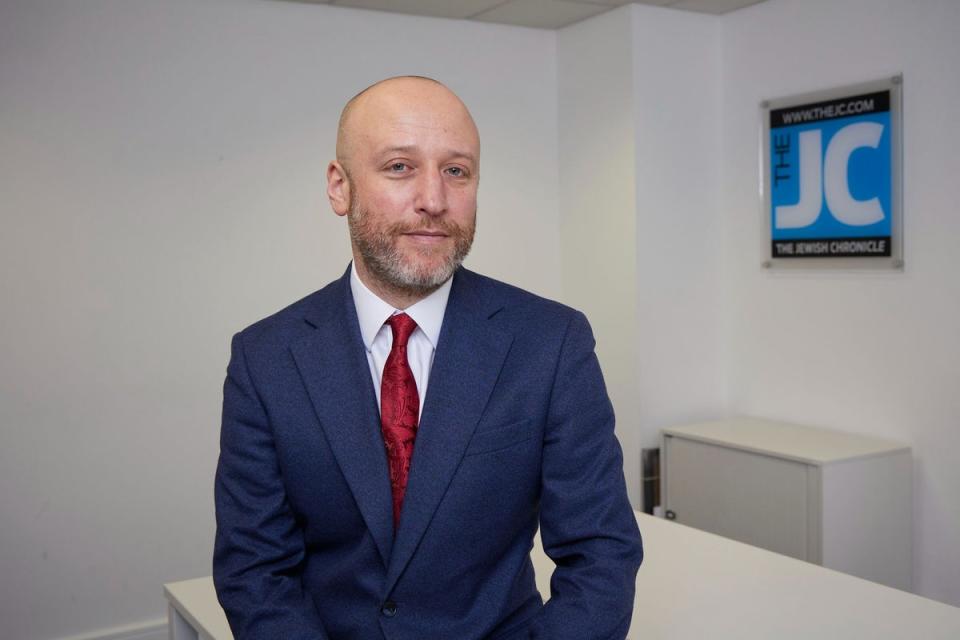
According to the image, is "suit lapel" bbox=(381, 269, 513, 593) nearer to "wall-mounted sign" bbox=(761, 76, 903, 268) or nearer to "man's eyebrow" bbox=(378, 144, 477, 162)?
"man's eyebrow" bbox=(378, 144, 477, 162)

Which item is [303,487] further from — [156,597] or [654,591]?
[156,597]

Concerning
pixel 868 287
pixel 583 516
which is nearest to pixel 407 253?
pixel 583 516

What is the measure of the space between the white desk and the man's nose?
2.71 feet

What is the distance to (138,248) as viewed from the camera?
376cm

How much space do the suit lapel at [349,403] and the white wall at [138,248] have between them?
7.54 feet

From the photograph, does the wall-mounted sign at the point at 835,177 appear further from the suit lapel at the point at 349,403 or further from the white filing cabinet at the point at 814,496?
the suit lapel at the point at 349,403

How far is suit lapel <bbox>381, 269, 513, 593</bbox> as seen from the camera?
153 centimetres

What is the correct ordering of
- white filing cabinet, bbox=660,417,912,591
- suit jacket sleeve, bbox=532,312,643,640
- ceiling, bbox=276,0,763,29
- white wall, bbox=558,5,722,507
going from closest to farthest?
suit jacket sleeve, bbox=532,312,643,640 < white filing cabinet, bbox=660,417,912,591 < ceiling, bbox=276,0,763,29 < white wall, bbox=558,5,722,507

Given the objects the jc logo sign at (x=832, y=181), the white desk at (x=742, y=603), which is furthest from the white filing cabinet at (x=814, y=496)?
the white desk at (x=742, y=603)

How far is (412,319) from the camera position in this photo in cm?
165

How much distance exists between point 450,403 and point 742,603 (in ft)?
2.38

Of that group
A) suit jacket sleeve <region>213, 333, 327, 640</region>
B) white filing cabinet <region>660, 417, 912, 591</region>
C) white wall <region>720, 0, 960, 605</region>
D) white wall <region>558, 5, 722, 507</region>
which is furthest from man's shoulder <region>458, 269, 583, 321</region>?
white wall <region>558, 5, 722, 507</region>

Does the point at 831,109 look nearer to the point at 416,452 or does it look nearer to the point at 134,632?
the point at 416,452

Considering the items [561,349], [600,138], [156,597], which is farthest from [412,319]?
[600,138]
